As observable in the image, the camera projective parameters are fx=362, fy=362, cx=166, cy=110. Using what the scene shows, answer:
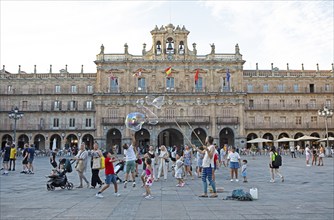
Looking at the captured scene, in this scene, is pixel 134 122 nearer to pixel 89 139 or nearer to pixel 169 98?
pixel 169 98

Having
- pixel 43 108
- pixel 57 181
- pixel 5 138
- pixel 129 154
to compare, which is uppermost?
pixel 43 108

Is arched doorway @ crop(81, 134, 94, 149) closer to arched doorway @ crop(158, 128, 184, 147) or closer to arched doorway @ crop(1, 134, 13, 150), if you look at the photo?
arched doorway @ crop(158, 128, 184, 147)

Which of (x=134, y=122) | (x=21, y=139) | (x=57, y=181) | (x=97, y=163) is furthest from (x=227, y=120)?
(x=57, y=181)

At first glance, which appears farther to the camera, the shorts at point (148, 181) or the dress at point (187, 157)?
the dress at point (187, 157)

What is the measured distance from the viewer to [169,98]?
47.5 meters

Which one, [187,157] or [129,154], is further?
[187,157]

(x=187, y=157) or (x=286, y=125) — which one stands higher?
(x=286, y=125)

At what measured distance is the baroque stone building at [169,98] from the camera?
1866 inches

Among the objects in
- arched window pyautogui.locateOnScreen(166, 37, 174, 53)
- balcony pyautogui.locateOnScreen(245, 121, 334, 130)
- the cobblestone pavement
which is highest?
arched window pyautogui.locateOnScreen(166, 37, 174, 53)

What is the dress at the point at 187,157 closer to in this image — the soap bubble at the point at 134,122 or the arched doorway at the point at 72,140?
the soap bubble at the point at 134,122

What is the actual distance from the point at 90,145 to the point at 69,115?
5.12 m

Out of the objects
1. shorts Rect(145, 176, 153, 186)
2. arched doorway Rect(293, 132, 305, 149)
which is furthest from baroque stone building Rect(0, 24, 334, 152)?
shorts Rect(145, 176, 153, 186)

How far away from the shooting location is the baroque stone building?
47406mm

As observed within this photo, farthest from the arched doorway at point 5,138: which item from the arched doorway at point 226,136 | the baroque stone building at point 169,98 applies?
the arched doorway at point 226,136
